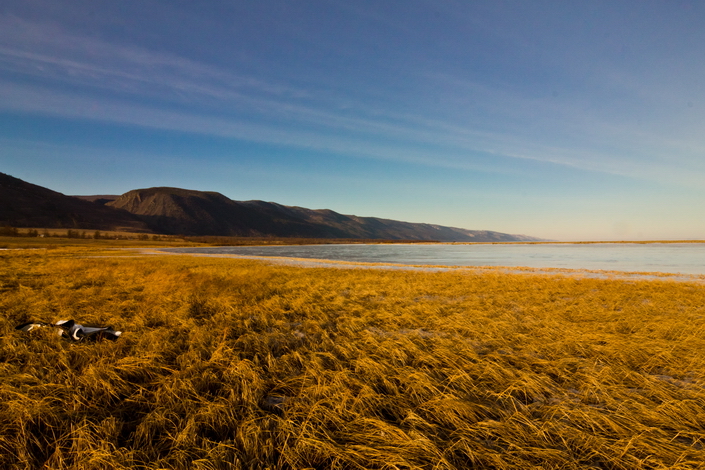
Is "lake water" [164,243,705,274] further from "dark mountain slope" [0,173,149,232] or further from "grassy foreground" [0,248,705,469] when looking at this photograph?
"dark mountain slope" [0,173,149,232]

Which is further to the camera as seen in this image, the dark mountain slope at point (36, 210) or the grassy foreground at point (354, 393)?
the dark mountain slope at point (36, 210)

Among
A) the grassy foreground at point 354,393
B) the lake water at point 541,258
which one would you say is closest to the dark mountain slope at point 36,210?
the lake water at point 541,258

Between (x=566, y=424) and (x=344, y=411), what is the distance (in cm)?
247

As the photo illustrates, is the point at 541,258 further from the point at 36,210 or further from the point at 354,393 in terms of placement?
the point at 36,210

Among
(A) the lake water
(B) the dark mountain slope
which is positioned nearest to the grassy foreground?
(A) the lake water

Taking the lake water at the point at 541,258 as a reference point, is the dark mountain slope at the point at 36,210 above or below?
above

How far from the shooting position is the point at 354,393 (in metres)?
4.15

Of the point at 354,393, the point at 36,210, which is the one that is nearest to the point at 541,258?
the point at 354,393

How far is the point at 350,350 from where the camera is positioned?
588cm

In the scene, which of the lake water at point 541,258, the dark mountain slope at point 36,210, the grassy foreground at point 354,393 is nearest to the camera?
the grassy foreground at point 354,393

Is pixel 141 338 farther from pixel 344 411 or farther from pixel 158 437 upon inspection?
pixel 344 411

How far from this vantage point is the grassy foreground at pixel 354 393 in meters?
2.91

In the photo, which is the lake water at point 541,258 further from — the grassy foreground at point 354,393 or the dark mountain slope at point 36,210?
the dark mountain slope at point 36,210

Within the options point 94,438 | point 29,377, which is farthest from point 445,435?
point 29,377
